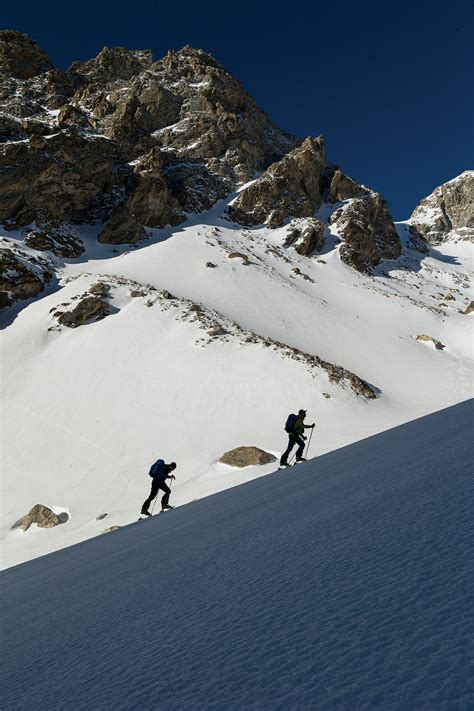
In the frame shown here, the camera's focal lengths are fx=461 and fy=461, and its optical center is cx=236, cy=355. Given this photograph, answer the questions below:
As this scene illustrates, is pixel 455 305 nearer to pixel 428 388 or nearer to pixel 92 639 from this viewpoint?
pixel 428 388

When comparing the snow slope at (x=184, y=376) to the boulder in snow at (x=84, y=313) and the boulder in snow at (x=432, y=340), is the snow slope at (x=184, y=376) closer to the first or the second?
the boulder in snow at (x=432, y=340)

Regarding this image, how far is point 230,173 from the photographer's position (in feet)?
251

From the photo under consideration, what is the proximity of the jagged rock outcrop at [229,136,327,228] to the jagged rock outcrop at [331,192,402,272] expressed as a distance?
5928 millimetres

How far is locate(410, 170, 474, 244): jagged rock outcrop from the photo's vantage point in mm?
116188

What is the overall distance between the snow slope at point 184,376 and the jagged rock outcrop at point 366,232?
18243 millimetres

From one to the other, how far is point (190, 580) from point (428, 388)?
91.8 feet

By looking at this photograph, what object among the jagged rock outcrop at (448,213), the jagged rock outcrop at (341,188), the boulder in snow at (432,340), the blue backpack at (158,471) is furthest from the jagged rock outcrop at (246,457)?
the jagged rock outcrop at (448,213)

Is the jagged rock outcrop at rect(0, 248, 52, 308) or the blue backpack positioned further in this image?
the jagged rock outcrop at rect(0, 248, 52, 308)

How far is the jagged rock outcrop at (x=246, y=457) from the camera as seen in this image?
60.5ft

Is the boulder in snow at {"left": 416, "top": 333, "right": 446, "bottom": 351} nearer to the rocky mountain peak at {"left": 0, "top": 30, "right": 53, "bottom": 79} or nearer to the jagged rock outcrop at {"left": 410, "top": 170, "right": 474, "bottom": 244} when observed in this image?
the jagged rock outcrop at {"left": 410, "top": 170, "right": 474, "bottom": 244}

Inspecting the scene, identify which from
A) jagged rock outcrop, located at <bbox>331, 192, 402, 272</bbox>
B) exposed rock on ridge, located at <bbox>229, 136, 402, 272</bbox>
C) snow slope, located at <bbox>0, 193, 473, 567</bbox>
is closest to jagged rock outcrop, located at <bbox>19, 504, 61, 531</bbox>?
snow slope, located at <bbox>0, 193, 473, 567</bbox>

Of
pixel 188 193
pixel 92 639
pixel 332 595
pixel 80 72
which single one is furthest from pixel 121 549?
pixel 80 72

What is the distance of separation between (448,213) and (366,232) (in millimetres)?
65897

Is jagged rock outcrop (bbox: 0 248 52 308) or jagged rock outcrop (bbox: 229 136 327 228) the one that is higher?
jagged rock outcrop (bbox: 229 136 327 228)
